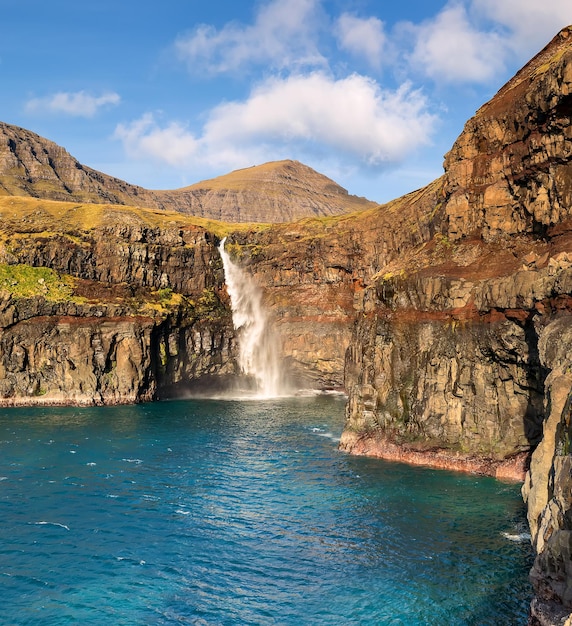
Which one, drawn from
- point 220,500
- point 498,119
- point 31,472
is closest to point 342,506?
point 220,500

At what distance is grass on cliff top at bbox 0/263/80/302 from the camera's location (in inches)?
4294

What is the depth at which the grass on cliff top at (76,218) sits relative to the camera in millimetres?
125938

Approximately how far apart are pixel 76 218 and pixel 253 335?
182 ft

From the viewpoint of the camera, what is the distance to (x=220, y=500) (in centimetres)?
4959

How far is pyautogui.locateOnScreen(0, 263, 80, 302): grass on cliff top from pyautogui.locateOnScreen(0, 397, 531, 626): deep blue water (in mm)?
46989

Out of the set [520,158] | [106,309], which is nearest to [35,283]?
[106,309]

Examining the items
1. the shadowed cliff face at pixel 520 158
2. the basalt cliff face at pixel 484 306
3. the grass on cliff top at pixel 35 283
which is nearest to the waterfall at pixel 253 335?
the grass on cliff top at pixel 35 283

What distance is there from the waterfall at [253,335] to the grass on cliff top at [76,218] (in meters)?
17.8

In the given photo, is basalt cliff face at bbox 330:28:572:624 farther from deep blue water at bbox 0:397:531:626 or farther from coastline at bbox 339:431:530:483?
deep blue water at bbox 0:397:531:626

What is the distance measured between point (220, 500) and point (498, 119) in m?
54.7

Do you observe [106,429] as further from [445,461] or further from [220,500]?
[445,461]

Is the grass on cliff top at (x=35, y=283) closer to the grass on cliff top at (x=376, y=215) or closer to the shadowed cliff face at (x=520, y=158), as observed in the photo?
the grass on cliff top at (x=376, y=215)

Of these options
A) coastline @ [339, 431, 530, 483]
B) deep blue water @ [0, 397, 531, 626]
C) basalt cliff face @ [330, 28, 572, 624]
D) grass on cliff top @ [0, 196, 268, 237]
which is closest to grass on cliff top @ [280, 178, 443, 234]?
grass on cliff top @ [0, 196, 268, 237]

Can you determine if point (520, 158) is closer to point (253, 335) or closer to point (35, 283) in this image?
point (253, 335)
